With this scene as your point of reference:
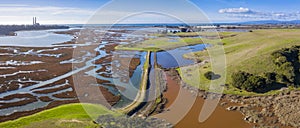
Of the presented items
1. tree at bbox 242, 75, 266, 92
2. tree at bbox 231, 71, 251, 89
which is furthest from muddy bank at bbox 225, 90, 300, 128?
tree at bbox 231, 71, 251, 89

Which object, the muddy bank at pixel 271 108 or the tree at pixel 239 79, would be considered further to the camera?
the tree at pixel 239 79

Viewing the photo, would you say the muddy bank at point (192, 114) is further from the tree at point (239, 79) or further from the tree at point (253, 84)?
the tree at point (253, 84)

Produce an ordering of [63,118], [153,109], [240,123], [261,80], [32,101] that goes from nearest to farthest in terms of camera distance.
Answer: [63,118] → [240,123] → [153,109] → [32,101] → [261,80]

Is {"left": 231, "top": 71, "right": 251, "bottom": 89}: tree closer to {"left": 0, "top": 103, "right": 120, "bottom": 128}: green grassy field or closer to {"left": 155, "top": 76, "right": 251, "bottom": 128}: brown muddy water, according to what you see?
{"left": 155, "top": 76, "right": 251, "bottom": 128}: brown muddy water

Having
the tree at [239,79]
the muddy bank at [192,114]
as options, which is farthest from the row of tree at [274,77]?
the muddy bank at [192,114]

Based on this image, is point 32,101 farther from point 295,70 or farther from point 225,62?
point 295,70

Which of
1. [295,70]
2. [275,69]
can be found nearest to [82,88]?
[275,69]
